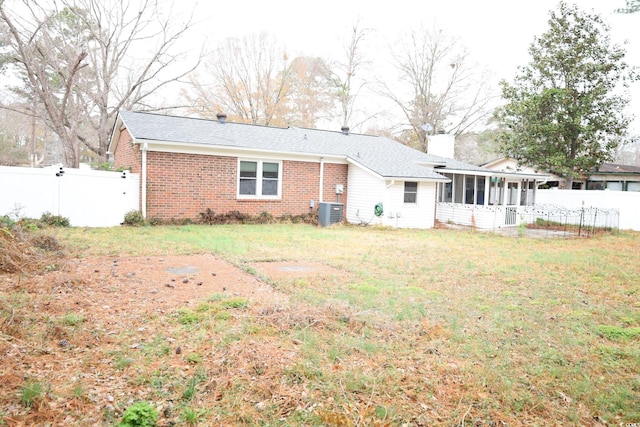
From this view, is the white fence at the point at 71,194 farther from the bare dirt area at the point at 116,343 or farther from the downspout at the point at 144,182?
the bare dirt area at the point at 116,343

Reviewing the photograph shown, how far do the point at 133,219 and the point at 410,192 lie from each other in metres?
10.0

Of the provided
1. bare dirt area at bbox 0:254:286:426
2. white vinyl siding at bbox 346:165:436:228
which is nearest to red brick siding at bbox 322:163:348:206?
white vinyl siding at bbox 346:165:436:228

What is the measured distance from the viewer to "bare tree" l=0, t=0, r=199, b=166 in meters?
19.8

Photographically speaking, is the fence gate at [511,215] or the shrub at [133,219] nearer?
the shrub at [133,219]

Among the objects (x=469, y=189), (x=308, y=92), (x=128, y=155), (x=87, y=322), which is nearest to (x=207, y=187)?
(x=128, y=155)

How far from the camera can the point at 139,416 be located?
9.33 ft

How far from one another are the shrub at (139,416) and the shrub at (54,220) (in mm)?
10749

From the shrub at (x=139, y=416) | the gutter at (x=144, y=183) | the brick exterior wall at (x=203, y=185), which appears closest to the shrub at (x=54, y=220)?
the gutter at (x=144, y=183)

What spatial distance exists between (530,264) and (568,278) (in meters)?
1.33

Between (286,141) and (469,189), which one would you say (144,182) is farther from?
(469,189)

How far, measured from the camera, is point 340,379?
11.5 ft

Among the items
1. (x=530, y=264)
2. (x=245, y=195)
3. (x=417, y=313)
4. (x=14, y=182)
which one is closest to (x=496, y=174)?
(x=530, y=264)

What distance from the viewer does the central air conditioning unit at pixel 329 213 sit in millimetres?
15930

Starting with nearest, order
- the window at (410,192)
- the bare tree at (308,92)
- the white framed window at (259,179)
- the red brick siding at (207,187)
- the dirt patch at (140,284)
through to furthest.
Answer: the dirt patch at (140,284) < the red brick siding at (207,187) < the white framed window at (259,179) < the window at (410,192) < the bare tree at (308,92)
